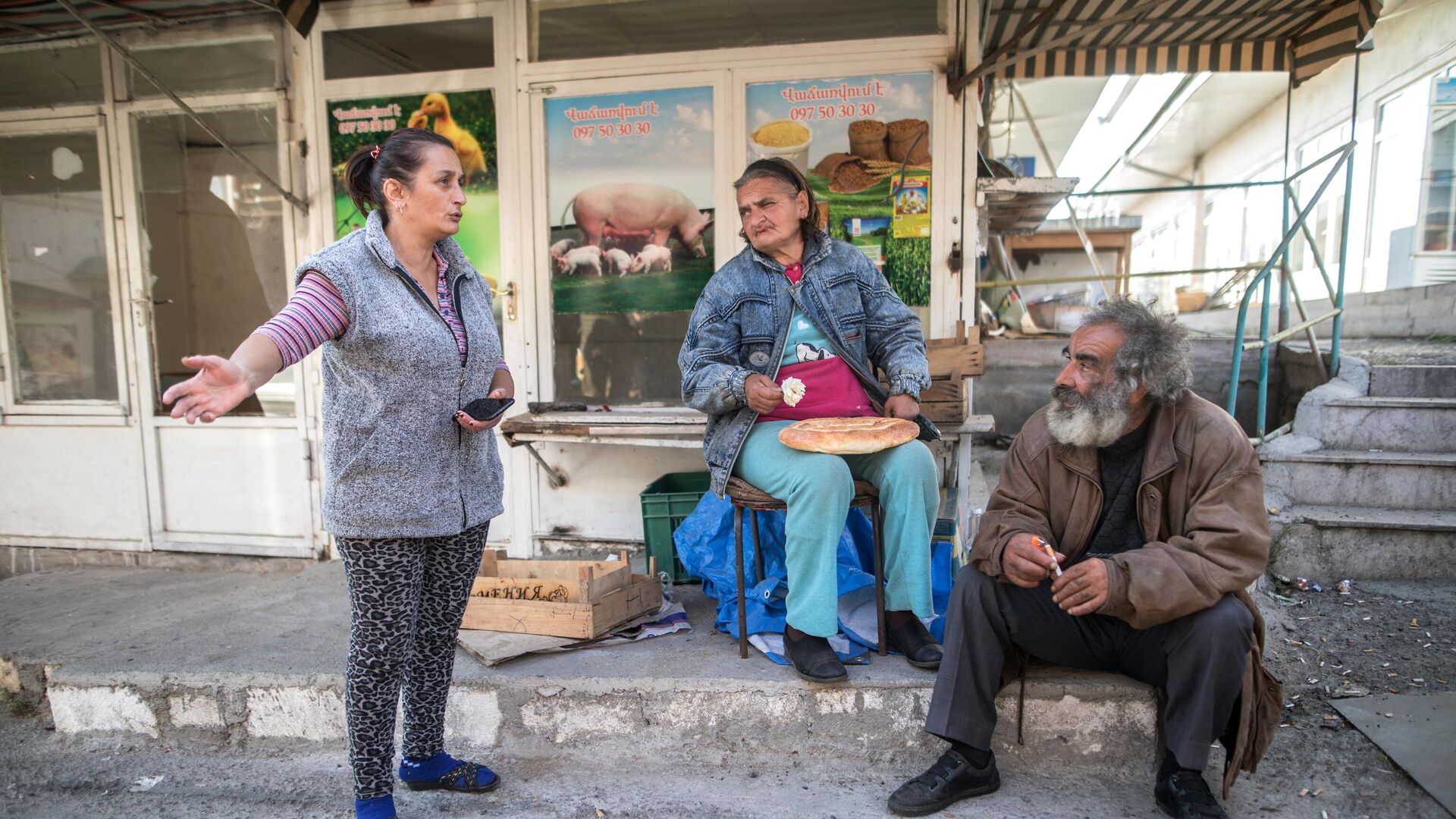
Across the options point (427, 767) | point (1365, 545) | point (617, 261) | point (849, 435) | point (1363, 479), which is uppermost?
point (617, 261)

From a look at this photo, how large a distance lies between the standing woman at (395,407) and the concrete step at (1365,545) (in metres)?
4.04

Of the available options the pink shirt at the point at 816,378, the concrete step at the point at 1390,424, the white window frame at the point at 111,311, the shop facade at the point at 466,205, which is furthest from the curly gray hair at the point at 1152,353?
the white window frame at the point at 111,311

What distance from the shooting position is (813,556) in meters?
2.59

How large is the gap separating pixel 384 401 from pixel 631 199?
2423mm

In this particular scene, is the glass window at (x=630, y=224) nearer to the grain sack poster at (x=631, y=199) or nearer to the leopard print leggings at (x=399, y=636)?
the grain sack poster at (x=631, y=199)

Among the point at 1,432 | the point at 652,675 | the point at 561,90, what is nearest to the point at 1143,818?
the point at 652,675

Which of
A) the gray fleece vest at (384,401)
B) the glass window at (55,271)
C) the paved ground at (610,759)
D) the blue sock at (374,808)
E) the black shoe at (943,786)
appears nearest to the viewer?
the gray fleece vest at (384,401)

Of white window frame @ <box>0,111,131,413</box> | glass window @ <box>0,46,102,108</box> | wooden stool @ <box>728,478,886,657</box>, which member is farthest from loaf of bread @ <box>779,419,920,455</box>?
glass window @ <box>0,46,102,108</box>

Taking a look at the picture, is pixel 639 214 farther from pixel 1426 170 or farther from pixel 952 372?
pixel 1426 170

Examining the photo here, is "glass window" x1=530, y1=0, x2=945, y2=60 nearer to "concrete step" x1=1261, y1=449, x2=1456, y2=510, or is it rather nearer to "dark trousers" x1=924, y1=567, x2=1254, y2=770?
"dark trousers" x1=924, y1=567, x2=1254, y2=770

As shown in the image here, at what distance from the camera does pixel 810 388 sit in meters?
2.93

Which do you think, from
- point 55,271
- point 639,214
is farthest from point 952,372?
point 55,271

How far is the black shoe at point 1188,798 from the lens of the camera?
2.13 metres

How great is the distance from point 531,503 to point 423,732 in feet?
6.54
